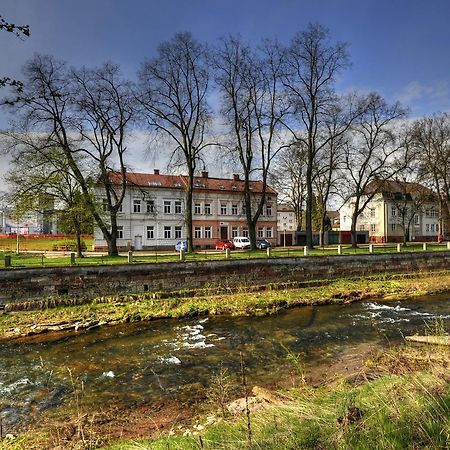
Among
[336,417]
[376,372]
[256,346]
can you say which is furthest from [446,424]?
[256,346]

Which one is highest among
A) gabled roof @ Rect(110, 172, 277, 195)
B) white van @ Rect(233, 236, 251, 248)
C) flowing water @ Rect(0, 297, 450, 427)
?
gabled roof @ Rect(110, 172, 277, 195)

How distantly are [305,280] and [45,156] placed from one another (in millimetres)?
18046

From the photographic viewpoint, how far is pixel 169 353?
37.0 feet

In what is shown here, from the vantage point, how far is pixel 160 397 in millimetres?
8062

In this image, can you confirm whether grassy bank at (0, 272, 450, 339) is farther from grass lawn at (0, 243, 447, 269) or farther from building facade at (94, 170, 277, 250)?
building facade at (94, 170, 277, 250)

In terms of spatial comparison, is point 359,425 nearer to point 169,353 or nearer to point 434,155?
point 169,353

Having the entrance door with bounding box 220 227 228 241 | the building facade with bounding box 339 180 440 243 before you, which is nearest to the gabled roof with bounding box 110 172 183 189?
the entrance door with bounding box 220 227 228 241

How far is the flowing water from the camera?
27.3 ft

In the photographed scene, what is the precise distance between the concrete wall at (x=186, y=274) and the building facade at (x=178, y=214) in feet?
64.9

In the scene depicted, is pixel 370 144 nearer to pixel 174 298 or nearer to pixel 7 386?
pixel 174 298

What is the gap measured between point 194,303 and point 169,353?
673 centimetres

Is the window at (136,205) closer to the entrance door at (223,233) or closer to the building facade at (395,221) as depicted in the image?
the entrance door at (223,233)

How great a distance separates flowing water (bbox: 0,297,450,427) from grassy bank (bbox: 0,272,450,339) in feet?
2.99

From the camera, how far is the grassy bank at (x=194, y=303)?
15.0 m
